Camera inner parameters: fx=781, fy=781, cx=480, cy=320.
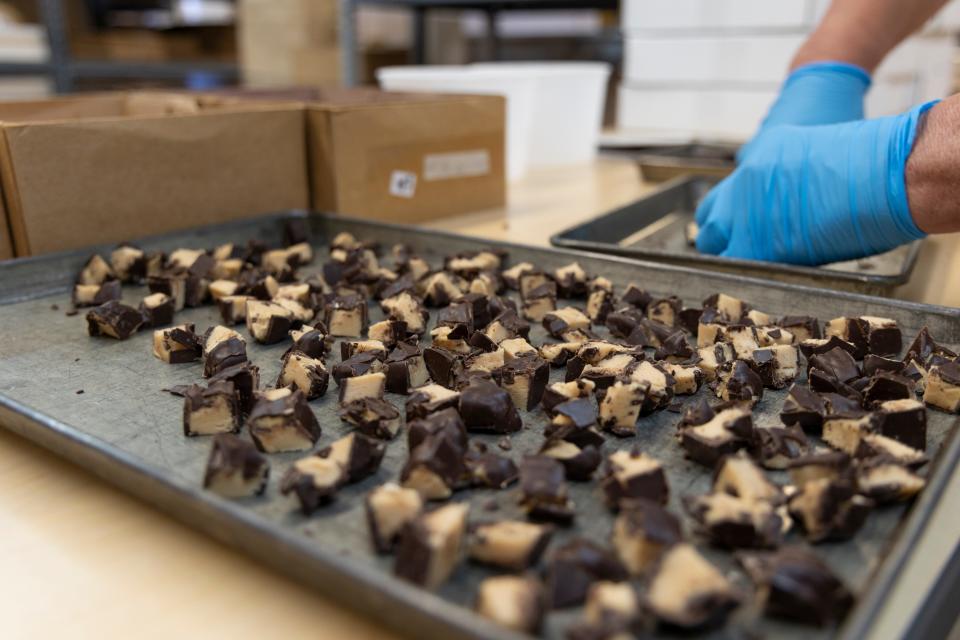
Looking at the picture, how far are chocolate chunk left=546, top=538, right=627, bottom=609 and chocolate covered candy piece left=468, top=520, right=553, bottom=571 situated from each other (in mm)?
16

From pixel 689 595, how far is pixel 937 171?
948 millimetres

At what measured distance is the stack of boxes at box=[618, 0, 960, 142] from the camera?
9.66 ft

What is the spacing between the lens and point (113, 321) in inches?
41.3

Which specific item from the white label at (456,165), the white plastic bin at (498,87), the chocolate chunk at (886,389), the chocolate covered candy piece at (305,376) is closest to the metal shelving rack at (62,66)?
the white plastic bin at (498,87)

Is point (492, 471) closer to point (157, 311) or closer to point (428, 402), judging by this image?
point (428, 402)

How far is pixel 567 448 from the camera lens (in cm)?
72

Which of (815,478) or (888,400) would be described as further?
(888,400)

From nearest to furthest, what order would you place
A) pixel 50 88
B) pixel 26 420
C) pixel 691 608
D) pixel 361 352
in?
1. pixel 691 608
2. pixel 26 420
3. pixel 361 352
4. pixel 50 88

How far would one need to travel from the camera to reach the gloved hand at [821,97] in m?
1.73

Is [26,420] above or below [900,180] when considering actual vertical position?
below

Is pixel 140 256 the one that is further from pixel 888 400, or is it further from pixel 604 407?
pixel 888 400

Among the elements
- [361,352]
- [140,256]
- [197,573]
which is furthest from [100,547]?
[140,256]

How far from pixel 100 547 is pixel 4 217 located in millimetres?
901

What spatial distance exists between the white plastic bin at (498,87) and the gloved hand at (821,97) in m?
0.73
